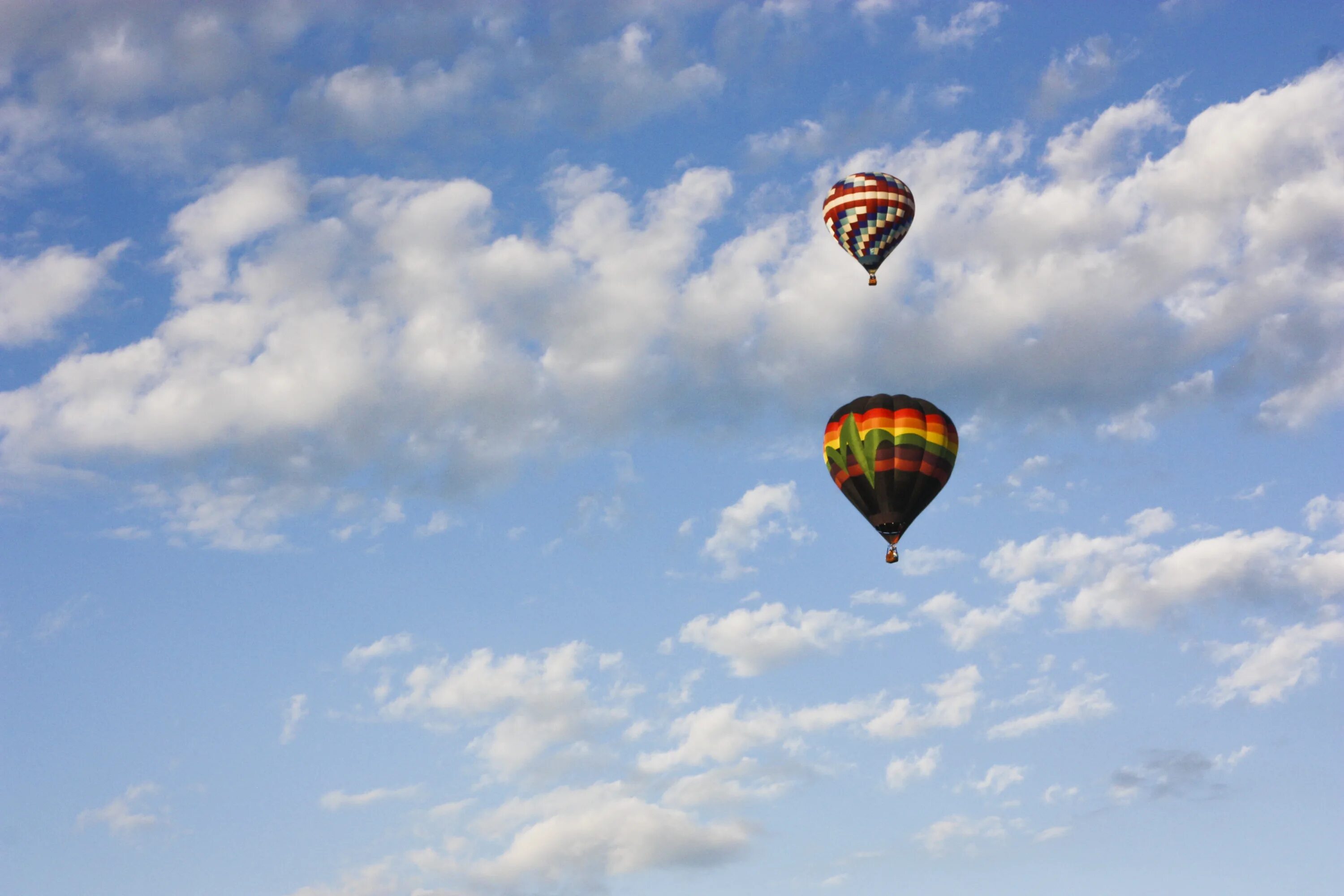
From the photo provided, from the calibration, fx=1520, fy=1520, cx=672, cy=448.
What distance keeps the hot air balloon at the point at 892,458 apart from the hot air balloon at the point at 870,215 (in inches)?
691

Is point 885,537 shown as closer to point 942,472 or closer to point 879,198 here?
point 942,472

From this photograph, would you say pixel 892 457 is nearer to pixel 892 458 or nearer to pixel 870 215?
pixel 892 458

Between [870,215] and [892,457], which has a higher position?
[870,215]

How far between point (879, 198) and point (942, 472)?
73.4 feet

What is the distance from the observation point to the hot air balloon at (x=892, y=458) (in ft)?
262

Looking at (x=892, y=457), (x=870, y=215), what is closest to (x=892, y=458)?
(x=892, y=457)

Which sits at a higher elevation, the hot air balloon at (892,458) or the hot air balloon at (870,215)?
the hot air balloon at (870,215)

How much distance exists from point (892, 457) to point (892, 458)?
0.02 m

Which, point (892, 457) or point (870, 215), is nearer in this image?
point (892, 457)

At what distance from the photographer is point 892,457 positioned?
79.8m

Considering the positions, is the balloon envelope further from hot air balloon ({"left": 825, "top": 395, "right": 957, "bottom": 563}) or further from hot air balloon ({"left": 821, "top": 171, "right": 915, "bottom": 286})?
hot air balloon ({"left": 821, "top": 171, "right": 915, "bottom": 286})

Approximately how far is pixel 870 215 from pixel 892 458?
858 inches

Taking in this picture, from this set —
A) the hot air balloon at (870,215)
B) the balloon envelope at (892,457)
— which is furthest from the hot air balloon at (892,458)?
the hot air balloon at (870,215)

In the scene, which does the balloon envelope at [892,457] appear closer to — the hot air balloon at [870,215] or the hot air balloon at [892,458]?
the hot air balloon at [892,458]
